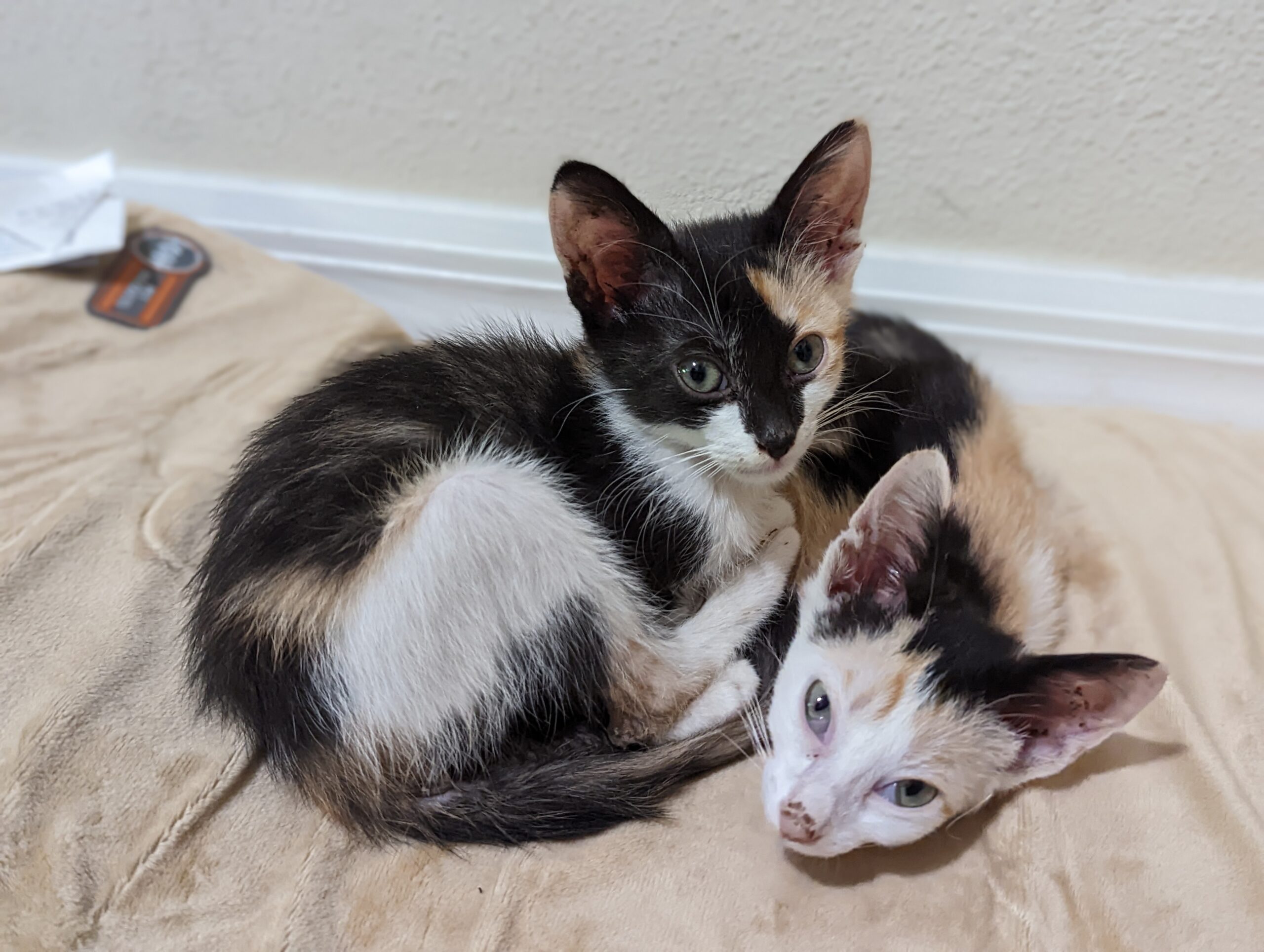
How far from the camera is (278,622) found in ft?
3.44

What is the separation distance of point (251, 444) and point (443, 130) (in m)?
1.00

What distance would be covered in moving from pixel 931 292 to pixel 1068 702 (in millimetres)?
1192

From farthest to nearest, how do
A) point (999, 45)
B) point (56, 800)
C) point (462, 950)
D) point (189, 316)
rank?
point (189, 316) < point (999, 45) < point (56, 800) < point (462, 950)

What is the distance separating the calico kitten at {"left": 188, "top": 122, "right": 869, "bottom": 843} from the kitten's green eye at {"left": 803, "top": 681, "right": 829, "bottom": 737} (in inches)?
5.1

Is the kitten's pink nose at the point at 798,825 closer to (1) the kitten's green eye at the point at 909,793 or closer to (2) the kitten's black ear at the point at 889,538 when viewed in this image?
(1) the kitten's green eye at the point at 909,793

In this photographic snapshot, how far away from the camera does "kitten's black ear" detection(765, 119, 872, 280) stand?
3.61 ft

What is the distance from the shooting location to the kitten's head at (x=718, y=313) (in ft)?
3.47

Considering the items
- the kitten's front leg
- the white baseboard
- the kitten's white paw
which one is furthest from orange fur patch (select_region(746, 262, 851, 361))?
the white baseboard

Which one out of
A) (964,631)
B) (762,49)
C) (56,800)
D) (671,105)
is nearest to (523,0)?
(671,105)

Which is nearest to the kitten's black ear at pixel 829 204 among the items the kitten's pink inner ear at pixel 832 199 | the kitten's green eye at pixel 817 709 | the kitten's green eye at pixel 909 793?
the kitten's pink inner ear at pixel 832 199

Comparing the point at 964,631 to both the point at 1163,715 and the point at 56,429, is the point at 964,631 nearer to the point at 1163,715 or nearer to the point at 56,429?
the point at 1163,715

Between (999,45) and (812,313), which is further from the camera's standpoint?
(999,45)

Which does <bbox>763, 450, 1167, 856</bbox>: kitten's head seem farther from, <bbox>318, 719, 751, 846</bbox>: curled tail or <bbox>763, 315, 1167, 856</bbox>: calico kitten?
<bbox>318, 719, 751, 846</bbox>: curled tail

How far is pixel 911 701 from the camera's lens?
39.6 inches
